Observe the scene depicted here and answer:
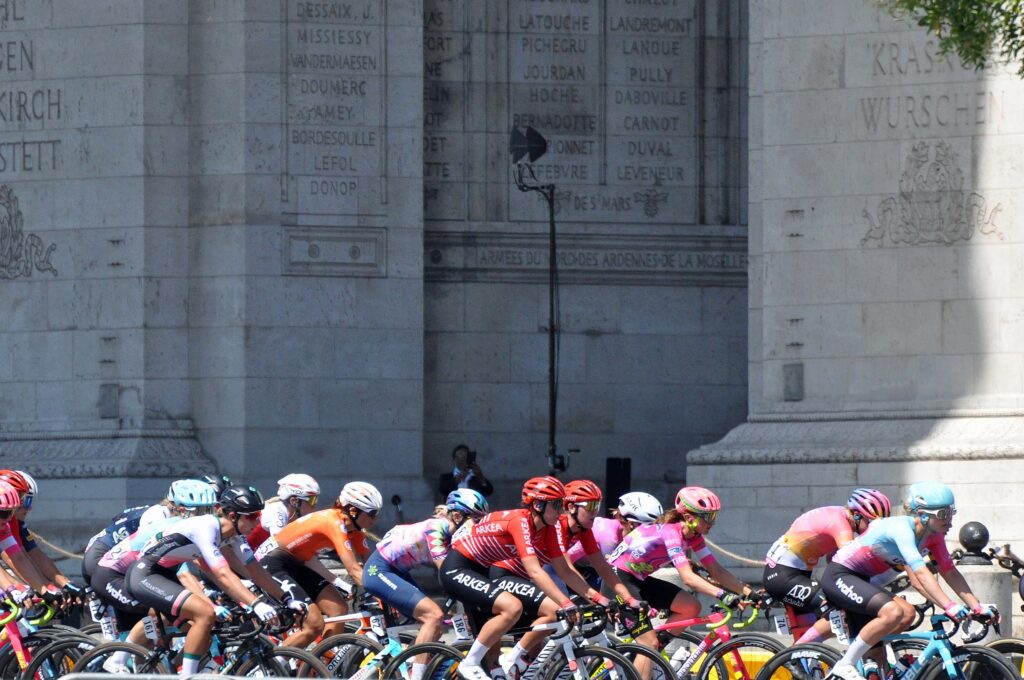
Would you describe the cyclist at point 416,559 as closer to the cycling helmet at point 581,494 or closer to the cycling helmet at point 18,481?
the cycling helmet at point 581,494

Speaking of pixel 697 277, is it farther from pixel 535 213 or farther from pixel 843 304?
pixel 843 304

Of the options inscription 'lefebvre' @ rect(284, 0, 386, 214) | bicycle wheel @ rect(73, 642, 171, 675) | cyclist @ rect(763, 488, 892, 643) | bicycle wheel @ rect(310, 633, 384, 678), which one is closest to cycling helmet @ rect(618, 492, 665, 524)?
cyclist @ rect(763, 488, 892, 643)

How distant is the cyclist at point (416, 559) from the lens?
17.7 metres

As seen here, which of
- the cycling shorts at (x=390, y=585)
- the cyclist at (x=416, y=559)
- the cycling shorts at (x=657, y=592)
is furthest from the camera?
the cycling shorts at (x=657, y=592)

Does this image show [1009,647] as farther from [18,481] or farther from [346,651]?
[18,481]

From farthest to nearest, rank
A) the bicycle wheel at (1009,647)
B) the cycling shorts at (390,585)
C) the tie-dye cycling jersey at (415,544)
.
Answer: the tie-dye cycling jersey at (415,544)
the cycling shorts at (390,585)
the bicycle wheel at (1009,647)

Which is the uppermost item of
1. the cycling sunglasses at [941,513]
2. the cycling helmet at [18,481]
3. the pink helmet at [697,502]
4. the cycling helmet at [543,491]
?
the cycling helmet at [543,491]

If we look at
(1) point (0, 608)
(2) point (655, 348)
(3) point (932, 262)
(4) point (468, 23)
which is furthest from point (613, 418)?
(1) point (0, 608)

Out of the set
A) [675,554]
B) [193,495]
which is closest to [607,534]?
[675,554]

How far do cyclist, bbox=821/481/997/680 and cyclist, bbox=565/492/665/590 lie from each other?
2.37m

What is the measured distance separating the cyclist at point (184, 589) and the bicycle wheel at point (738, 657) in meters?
3.32

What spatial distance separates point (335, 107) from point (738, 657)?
45.8ft

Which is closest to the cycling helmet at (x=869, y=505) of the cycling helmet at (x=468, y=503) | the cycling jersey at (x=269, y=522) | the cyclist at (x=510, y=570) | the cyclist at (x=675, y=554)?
the cyclist at (x=675, y=554)

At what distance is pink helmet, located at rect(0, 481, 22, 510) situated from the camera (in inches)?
733
